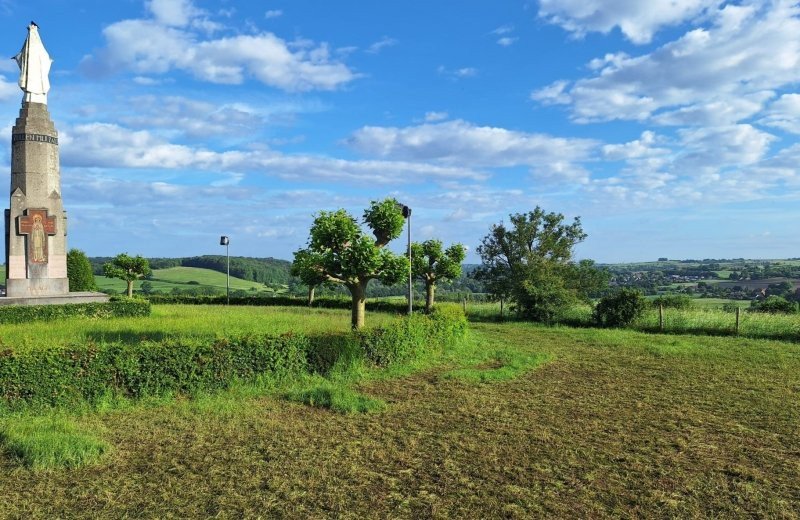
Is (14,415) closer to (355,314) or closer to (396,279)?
(355,314)

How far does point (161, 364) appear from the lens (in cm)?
990

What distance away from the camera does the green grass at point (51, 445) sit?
6637 millimetres

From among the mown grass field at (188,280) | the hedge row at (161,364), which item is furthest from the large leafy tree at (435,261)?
the mown grass field at (188,280)

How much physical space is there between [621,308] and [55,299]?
2499 cm

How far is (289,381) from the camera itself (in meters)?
11.3

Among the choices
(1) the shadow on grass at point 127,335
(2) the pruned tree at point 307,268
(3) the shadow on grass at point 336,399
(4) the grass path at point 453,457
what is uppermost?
(2) the pruned tree at point 307,268

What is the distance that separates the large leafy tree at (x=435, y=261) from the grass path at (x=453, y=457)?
1371 cm

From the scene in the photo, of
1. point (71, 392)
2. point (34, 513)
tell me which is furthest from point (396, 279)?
point (34, 513)

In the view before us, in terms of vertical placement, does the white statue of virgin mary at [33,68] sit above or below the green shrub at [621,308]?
above

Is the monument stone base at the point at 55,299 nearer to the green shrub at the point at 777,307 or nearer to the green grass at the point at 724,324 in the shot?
the green grass at the point at 724,324

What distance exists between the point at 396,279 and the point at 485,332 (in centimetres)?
799

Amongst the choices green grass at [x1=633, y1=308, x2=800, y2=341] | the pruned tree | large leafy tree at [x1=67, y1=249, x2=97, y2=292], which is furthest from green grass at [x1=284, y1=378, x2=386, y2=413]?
large leafy tree at [x1=67, y1=249, x2=97, y2=292]

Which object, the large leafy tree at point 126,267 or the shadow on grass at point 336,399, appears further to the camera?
the large leafy tree at point 126,267

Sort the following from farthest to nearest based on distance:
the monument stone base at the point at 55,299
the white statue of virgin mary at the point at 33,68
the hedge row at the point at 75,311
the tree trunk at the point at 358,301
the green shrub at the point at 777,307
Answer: the green shrub at the point at 777,307 → the white statue of virgin mary at the point at 33,68 → the monument stone base at the point at 55,299 → the hedge row at the point at 75,311 → the tree trunk at the point at 358,301
